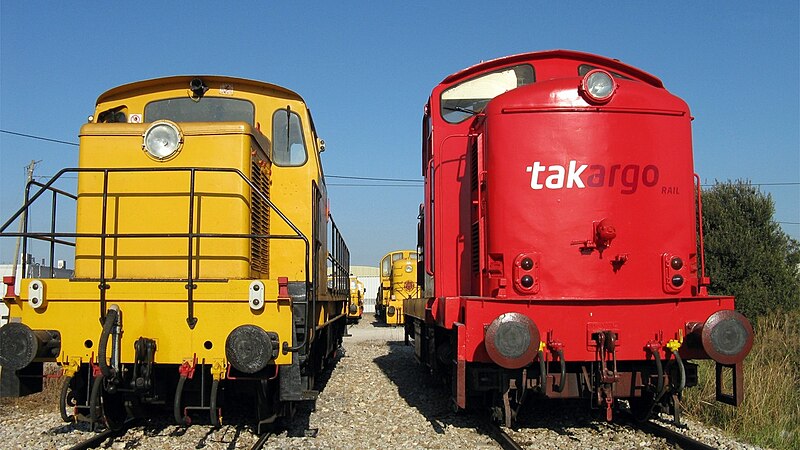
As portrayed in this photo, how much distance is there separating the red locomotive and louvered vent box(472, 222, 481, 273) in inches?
7.0

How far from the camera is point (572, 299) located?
5039 mm

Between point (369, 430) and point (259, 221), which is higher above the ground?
point (259, 221)

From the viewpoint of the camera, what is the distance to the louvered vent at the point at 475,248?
19.3 feet

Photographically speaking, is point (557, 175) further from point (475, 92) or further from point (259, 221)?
point (259, 221)

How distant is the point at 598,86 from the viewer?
5.41m

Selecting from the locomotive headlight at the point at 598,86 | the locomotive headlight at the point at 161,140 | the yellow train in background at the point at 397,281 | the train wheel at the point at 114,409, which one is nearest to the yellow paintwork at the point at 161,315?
the train wheel at the point at 114,409

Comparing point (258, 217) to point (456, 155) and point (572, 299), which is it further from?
point (572, 299)

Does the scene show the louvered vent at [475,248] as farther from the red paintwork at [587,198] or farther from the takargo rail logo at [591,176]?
the takargo rail logo at [591,176]

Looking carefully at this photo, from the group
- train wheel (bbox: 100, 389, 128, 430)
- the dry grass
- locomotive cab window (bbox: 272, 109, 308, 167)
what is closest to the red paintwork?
the dry grass

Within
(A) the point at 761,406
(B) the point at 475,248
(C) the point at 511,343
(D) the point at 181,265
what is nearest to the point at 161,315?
(D) the point at 181,265

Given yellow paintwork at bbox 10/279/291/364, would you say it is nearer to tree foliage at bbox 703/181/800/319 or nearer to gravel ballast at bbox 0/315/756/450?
gravel ballast at bbox 0/315/756/450

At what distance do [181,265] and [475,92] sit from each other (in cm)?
325

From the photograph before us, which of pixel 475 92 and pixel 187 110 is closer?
pixel 187 110

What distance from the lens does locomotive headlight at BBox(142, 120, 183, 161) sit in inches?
210
